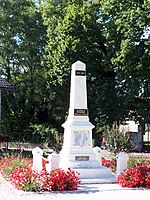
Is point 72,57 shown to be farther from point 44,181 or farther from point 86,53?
point 44,181

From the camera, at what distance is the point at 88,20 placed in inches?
1100

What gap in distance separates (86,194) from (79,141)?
3.70 meters

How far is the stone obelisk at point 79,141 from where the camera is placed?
13.7 meters

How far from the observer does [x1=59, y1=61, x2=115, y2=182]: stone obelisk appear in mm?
13727

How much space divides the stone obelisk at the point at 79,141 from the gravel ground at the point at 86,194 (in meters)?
1.60

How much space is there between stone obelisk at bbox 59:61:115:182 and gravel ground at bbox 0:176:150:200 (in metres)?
1.60

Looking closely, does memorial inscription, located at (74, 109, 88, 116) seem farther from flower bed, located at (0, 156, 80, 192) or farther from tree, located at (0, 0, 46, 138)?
tree, located at (0, 0, 46, 138)

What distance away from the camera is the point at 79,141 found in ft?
47.2

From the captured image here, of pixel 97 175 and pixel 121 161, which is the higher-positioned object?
pixel 121 161

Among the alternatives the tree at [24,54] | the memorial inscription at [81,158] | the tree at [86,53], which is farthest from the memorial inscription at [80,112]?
the tree at [24,54]

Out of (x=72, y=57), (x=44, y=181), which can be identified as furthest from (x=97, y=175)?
(x=72, y=57)

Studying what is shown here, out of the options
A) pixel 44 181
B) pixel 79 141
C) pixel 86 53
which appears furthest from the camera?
pixel 86 53

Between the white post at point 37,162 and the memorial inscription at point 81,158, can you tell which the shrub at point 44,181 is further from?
the white post at point 37,162

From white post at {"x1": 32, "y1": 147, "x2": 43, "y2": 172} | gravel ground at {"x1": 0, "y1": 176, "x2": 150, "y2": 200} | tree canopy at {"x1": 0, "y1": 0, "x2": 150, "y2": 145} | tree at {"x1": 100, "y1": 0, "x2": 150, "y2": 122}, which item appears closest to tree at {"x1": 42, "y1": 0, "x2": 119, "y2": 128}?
tree canopy at {"x1": 0, "y1": 0, "x2": 150, "y2": 145}
